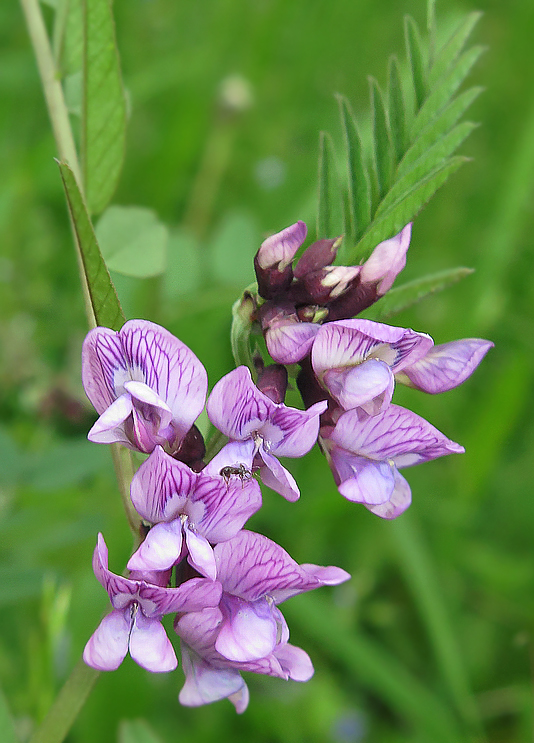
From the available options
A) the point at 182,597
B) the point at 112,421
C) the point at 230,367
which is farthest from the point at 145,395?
the point at 230,367

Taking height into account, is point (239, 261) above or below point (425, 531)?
above

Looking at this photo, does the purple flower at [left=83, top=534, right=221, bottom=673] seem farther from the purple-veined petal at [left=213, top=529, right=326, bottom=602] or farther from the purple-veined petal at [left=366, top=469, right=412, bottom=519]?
the purple-veined petal at [left=366, top=469, right=412, bottom=519]

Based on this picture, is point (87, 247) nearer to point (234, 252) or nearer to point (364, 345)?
point (364, 345)

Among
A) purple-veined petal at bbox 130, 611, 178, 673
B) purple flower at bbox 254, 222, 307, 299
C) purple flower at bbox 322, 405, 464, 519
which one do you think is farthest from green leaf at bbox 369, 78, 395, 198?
purple-veined petal at bbox 130, 611, 178, 673

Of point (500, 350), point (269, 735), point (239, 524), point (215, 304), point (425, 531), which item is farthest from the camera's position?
point (500, 350)

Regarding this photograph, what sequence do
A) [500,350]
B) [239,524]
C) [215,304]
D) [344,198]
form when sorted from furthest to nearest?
[500,350], [215,304], [344,198], [239,524]

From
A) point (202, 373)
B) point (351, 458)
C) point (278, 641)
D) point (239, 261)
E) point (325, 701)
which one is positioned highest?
point (202, 373)

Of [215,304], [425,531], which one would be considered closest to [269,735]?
[425,531]

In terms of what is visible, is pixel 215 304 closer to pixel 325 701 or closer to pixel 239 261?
pixel 239 261
